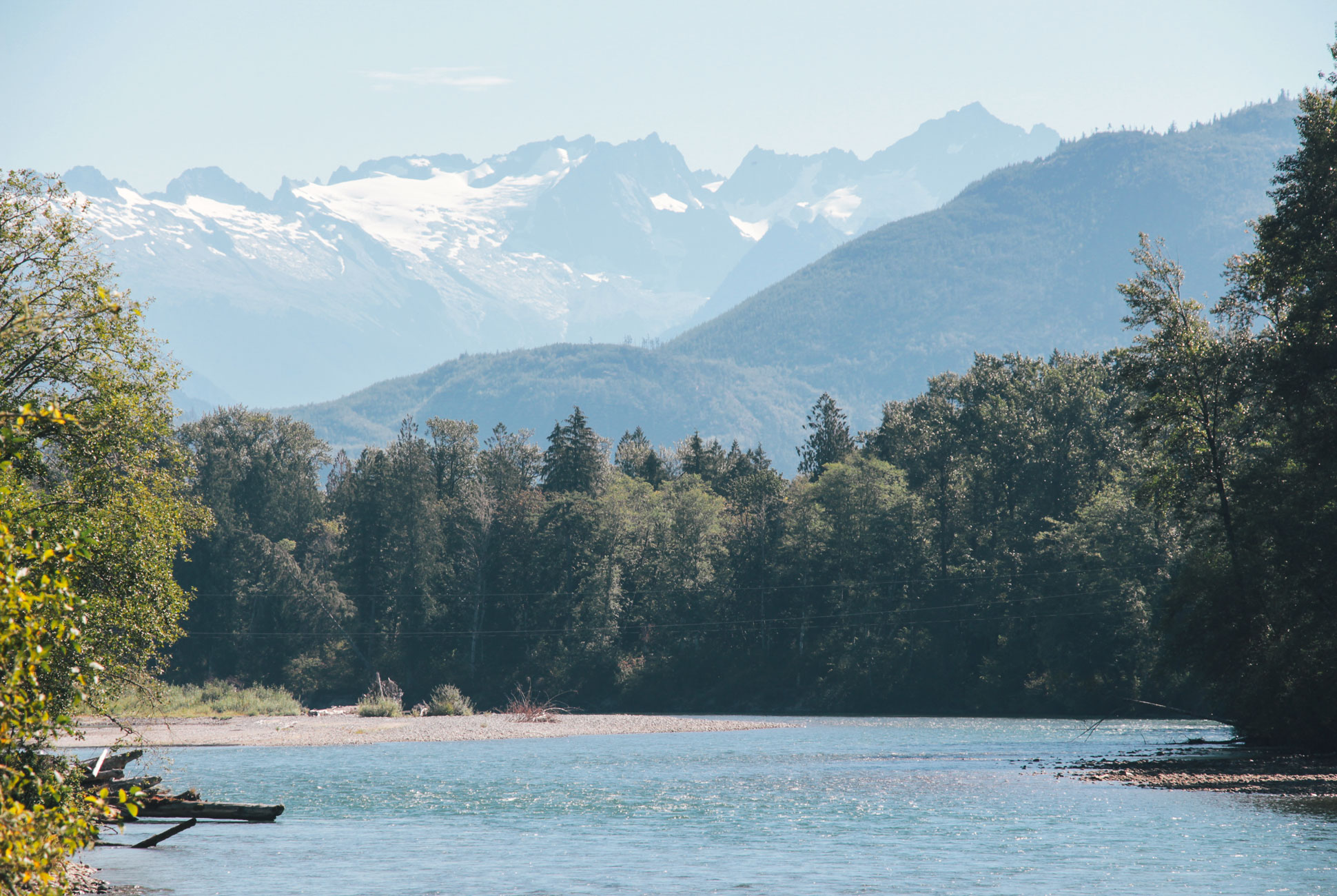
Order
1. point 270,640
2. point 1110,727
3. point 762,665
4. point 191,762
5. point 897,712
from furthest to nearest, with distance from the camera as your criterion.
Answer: point 270,640 < point 762,665 < point 897,712 < point 1110,727 < point 191,762

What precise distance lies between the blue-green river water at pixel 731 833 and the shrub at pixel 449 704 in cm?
3791

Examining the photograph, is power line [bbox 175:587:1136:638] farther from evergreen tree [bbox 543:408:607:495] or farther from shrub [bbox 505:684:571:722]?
evergreen tree [bbox 543:408:607:495]

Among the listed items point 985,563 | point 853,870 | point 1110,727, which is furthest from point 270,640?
point 853,870

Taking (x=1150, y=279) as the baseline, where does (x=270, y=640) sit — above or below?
below

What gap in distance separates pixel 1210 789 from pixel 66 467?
35056 mm

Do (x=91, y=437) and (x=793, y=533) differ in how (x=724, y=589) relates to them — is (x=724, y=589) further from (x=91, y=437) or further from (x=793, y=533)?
(x=91, y=437)

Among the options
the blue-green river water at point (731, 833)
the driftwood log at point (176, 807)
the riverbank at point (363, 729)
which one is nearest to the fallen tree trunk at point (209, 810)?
the driftwood log at point (176, 807)

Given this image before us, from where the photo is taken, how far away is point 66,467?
2672cm

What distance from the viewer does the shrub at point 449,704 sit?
3728 inches

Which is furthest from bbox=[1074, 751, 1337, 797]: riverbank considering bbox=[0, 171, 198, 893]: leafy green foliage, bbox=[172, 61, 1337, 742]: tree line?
bbox=[0, 171, 198, 893]: leafy green foliage

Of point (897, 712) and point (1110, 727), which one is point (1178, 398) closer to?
point (1110, 727)

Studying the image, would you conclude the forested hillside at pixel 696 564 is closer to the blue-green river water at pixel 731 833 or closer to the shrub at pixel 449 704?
the shrub at pixel 449 704

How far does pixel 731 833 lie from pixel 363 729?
166 ft

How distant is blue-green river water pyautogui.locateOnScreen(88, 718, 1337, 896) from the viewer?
2616 cm
